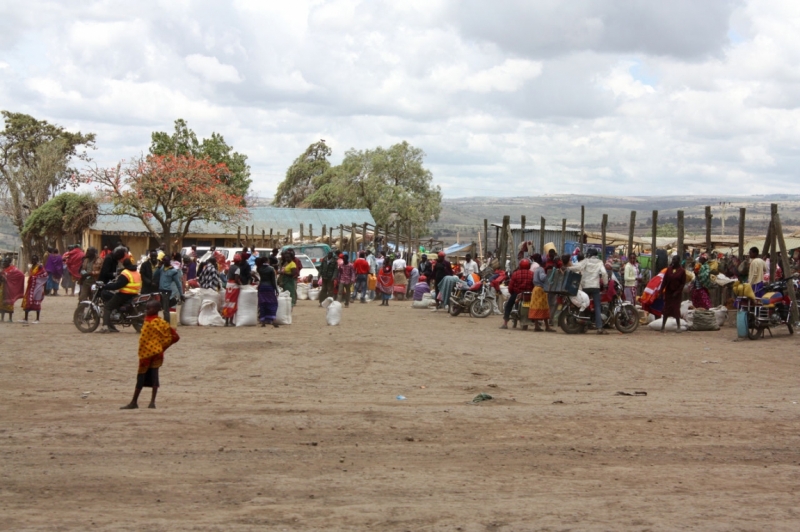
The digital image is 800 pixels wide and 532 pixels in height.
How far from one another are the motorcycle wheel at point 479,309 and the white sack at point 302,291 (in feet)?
28.9

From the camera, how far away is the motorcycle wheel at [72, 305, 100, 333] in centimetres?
1741

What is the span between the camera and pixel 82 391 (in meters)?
11.2

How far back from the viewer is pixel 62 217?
49531 mm

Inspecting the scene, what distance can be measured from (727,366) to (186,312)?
430 inches

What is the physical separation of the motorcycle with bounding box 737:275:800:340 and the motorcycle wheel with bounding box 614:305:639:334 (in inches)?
85.4

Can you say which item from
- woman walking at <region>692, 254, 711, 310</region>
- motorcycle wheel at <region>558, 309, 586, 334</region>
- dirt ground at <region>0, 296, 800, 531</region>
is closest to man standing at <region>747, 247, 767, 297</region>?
woman walking at <region>692, 254, 711, 310</region>

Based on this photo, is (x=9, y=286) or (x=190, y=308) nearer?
(x=9, y=286)

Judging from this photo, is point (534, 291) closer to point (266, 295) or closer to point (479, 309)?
point (479, 309)

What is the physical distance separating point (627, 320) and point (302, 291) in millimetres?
14419

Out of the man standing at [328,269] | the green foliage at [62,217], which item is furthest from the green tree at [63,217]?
the man standing at [328,269]

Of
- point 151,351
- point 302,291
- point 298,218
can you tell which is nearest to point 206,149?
point 298,218

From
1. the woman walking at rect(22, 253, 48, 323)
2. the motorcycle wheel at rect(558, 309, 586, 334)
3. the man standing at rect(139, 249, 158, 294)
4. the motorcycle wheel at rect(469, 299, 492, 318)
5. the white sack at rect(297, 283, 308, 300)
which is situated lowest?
the white sack at rect(297, 283, 308, 300)

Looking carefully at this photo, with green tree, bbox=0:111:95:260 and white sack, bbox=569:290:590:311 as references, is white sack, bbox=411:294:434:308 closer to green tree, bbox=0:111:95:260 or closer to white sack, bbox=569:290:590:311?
white sack, bbox=569:290:590:311

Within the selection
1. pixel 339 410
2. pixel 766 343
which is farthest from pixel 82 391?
pixel 766 343
